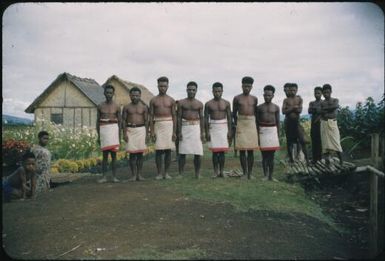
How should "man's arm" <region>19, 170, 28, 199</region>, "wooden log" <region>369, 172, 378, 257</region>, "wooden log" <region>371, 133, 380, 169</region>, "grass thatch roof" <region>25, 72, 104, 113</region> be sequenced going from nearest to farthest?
"wooden log" <region>369, 172, 378, 257</region>, "wooden log" <region>371, 133, 380, 169</region>, "man's arm" <region>19, 170, 28, 199</region>, "grass thatch roof" <region>25, 72, 104, 113</region>

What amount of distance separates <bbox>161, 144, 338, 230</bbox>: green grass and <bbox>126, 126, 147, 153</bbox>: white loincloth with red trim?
88cm

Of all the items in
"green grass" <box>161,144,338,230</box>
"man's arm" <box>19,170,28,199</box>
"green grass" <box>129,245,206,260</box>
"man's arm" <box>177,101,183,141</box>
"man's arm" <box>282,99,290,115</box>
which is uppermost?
"man's arm" <box>282,99,290,115</box>

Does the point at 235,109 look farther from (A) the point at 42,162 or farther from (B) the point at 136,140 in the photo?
(A) the point at 42,162

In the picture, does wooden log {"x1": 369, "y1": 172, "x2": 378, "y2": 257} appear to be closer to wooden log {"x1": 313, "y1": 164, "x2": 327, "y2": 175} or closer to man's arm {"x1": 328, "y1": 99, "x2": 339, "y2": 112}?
wooden log {"x1": 313, "y1": 164, "x2": 327, "y2": 175}

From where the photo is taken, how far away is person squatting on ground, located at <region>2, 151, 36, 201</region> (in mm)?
5617

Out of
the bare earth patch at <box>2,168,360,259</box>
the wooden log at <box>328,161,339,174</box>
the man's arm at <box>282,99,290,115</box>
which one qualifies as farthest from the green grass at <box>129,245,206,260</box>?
the man's arm at <box>282,99,290,115</box>

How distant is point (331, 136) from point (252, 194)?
3.00 metres

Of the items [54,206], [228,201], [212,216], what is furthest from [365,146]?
[54,206]

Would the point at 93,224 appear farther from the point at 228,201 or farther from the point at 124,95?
the point at 124,95

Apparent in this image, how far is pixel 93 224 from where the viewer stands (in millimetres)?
4348

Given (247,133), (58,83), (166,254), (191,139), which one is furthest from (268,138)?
(58,83)

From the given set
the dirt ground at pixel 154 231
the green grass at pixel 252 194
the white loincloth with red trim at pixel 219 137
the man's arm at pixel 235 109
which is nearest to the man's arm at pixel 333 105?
the green grass at pixel 252 194

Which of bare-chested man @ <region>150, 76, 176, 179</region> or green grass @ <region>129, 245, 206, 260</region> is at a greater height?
bare-chested man @ <region>150, 76, 176, 179</region>

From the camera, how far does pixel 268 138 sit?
23.3 ft
